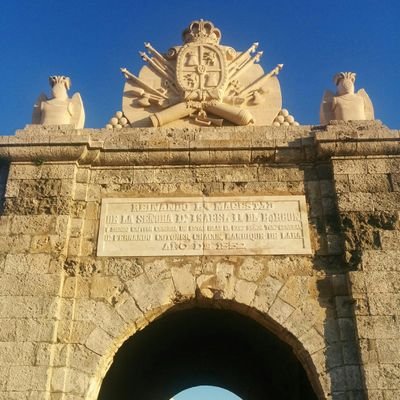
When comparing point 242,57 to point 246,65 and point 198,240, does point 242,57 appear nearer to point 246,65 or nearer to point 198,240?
point 246,65

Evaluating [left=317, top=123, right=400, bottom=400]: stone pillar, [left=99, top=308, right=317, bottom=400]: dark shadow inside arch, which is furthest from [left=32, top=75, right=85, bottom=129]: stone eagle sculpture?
[left=317, top=123, right=400, bottom=400]: stone pillar

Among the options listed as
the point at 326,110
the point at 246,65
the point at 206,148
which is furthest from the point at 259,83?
the point at 206,148

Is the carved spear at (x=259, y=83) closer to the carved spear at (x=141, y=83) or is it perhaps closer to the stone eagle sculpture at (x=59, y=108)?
the carved spear at (x=141, y=83)

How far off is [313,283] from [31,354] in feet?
9.42

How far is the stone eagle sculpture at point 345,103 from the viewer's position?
6473 millimetres

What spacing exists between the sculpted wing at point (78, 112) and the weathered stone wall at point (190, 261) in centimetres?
43

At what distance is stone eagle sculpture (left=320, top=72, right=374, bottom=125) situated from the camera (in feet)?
21.2

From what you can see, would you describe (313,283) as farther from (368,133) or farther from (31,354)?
(31,354)

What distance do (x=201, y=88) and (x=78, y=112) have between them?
5.41ft

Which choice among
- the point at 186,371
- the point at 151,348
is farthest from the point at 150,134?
the point at 186,371

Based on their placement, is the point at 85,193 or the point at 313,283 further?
the point at 85,193

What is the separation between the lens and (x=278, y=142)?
6.08m

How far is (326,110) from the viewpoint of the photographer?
22.2 ft

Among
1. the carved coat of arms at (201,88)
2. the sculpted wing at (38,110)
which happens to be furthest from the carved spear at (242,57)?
the sculpted wing at (38,110)
